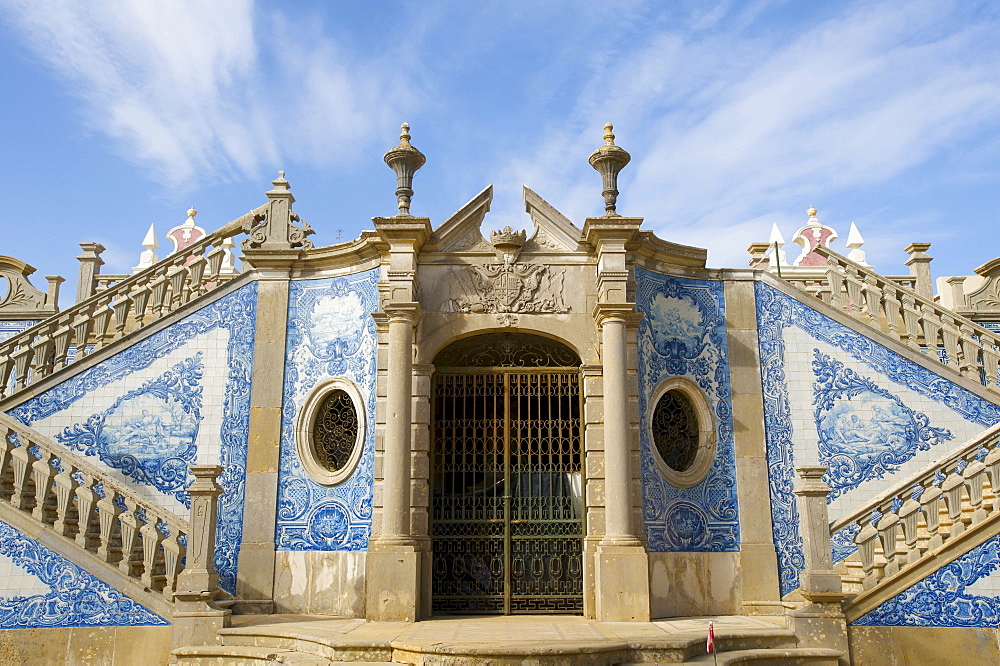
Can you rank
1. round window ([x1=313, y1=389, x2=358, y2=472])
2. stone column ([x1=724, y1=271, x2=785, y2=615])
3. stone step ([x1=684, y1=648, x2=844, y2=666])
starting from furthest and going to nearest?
round window ([x1=313, y1=389, x2=358, y2=472]) < stone column ([x1=724, y1=271, x2=785, y2=615]) < stone step ([x1=684, y1=648, x2=844, y2=666])

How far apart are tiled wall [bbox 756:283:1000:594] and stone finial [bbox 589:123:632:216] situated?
2.45 m

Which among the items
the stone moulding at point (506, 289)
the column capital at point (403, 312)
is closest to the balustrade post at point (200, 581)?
the column capital at point (403, 312)

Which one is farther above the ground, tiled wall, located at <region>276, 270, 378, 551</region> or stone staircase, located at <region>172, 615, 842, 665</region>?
tiled wall, located at <region>276, 270, 378, 551</region>

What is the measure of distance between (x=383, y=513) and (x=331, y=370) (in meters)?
2.03

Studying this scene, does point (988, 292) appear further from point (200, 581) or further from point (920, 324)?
point (200, 581)

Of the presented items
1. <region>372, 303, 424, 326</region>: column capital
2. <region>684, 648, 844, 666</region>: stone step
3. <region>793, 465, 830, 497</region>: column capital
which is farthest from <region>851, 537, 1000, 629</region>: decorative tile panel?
<region>372, 303, 424, 326</region>: column capital

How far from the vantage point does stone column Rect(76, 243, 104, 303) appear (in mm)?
14680

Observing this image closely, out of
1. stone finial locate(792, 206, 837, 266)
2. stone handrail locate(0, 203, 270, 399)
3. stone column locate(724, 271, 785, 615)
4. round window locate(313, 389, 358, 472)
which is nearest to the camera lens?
stone column locate(724, 271, 785, 615)

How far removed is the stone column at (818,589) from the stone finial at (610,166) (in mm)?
3980

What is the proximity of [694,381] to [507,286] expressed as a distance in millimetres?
2591

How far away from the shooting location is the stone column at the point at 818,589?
838cm

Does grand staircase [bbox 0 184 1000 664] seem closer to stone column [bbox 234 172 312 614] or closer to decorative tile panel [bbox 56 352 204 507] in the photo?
decorative tile panel [bbox 56 352 204 507]

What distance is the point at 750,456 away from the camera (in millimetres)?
10430

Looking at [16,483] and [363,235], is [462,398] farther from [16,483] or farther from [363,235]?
[16,483]
